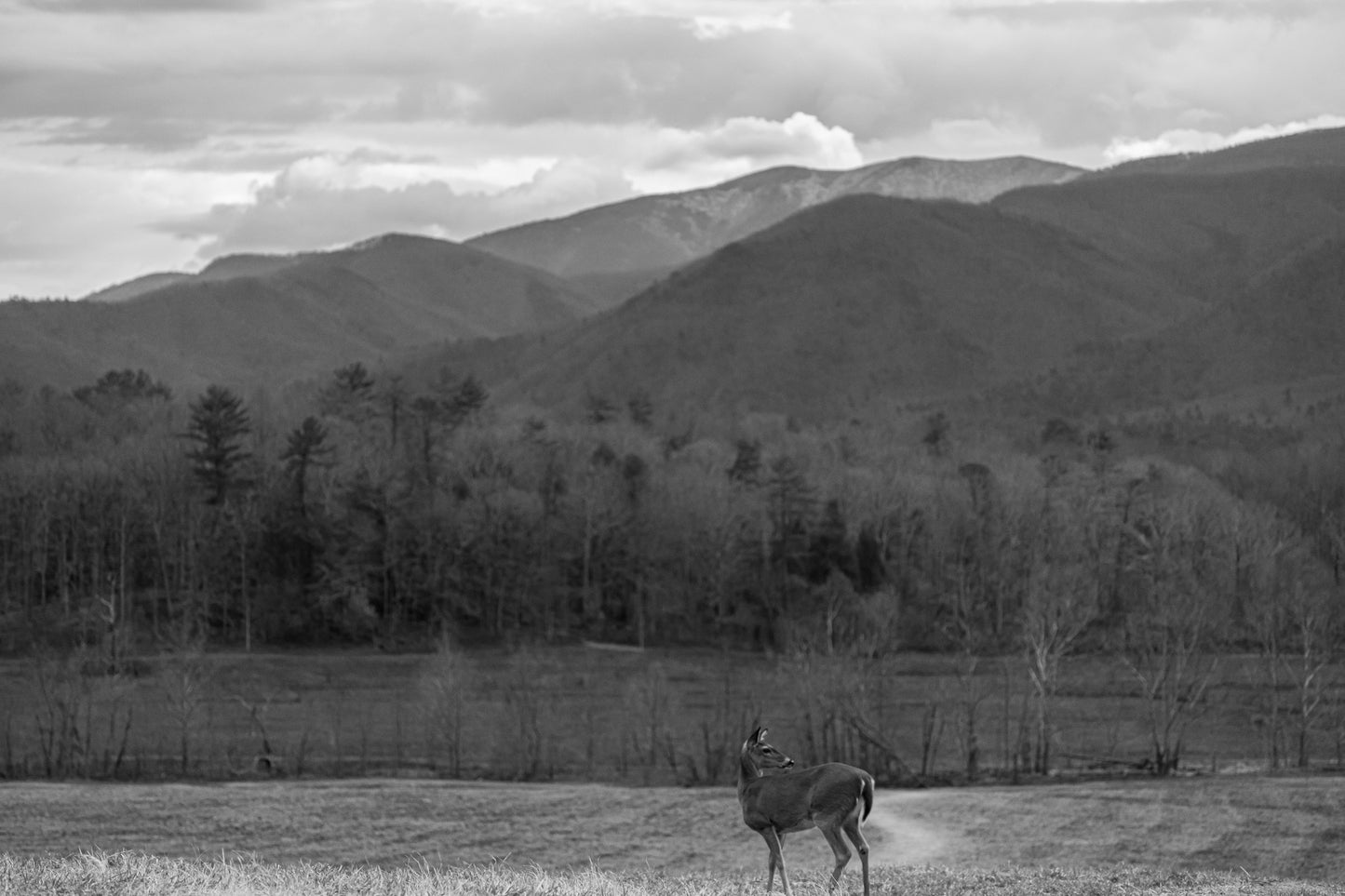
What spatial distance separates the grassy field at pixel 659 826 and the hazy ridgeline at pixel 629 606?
8224 millimetres

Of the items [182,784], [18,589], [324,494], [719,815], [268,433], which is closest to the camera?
[719,815]

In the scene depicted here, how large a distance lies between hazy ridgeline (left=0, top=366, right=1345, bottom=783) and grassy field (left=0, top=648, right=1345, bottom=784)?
0.30m

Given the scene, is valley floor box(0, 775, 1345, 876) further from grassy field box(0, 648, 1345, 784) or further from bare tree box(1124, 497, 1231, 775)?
bare tree box(1124, 497, 1231, 775)

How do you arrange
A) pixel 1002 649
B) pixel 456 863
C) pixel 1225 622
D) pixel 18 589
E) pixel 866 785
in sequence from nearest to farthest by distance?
pixel 866 785 → pixel 456 863 → pixel 1225 622 → pixel 1002 649 → pixel 18 589

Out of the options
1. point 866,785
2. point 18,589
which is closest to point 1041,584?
point 18,589

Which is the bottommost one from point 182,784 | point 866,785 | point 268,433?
point 182,784

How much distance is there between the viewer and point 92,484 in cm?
10888

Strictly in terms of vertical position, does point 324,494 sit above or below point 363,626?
above

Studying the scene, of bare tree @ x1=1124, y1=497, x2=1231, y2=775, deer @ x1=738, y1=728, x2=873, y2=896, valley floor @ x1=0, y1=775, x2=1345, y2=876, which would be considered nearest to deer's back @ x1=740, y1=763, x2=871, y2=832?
deer @ x1=738, y1=728, x2=873, y2=896

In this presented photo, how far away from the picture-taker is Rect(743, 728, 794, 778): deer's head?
70.5ft

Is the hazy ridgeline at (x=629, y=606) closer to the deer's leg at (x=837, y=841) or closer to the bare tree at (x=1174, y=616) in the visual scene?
the bare tree at (x=1174, y=616)

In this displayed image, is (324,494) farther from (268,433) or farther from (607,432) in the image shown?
(607,432)

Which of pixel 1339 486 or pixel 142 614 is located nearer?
pixel 142 614

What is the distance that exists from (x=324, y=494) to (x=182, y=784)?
4954 cm
